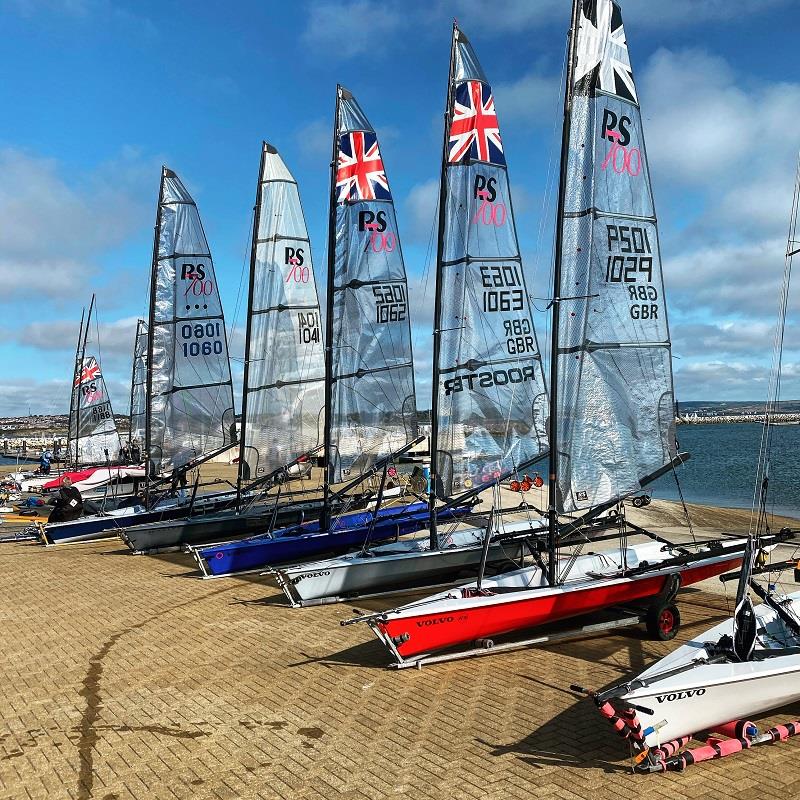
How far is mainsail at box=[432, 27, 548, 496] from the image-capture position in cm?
1294

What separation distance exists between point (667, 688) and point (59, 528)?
16.6m

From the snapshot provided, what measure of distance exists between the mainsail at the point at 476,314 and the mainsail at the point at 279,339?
6.14m

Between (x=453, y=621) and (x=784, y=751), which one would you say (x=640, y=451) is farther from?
(x=784, y=751)

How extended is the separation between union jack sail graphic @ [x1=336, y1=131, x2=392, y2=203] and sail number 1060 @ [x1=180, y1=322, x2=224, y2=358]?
615 cm

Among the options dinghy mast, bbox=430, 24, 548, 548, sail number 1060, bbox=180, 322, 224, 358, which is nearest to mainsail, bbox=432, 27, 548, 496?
dinghy mast, bbox=430, 24, 548, 548

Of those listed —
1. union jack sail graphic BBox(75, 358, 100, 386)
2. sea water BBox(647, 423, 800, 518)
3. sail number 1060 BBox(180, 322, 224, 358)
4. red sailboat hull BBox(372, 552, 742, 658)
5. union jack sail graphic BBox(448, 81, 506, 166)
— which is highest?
union jack sail graphic BBox(448, 81, 506, 166)

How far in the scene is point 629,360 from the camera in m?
10.9

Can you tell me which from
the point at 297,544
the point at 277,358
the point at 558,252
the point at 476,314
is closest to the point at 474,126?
the point at 476,314

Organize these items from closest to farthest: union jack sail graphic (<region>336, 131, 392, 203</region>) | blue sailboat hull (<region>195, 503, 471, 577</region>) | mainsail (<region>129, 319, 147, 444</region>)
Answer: blue sailboat hull (<region>195, 503, 471, 577</region>) < union jack sail graphic (<region>336, 131, 392, 203</region>) < mainsail (<region>129, 319, 147, 444</region>)

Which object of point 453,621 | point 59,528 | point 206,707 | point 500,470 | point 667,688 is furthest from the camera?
point 59,528

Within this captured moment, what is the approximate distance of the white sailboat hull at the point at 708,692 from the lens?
19.8 ft

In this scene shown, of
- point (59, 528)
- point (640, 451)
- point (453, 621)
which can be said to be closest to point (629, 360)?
point (640, 451)

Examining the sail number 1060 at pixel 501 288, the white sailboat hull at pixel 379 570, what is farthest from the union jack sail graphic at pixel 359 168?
the white sailboat hull at pixel 379 570

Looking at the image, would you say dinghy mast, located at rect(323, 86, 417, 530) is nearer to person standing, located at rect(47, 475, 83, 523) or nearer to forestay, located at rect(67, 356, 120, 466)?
person standing, located at rect(47, 475, 83, 523)
